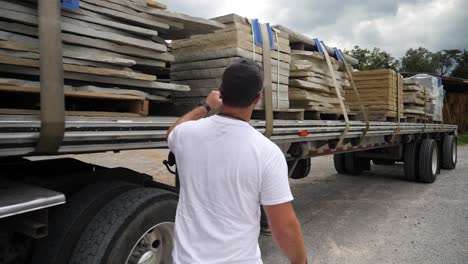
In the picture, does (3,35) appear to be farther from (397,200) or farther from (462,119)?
(462,119)

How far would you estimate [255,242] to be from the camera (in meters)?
1.60

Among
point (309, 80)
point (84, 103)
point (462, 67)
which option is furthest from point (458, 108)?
point (84, 103)

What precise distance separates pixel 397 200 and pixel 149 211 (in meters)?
5.76

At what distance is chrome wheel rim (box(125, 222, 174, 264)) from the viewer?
2.15m

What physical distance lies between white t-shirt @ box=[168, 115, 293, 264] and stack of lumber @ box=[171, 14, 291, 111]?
4.63 feet

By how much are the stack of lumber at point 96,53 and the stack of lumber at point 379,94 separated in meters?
4.23

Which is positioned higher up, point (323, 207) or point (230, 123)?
point (230, 123)

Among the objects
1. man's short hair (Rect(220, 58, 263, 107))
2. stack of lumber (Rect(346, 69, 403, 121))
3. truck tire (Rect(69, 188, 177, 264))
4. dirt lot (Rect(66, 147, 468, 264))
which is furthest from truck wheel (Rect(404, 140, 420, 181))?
man's short hair (Rect(220, 58, 263, 107))

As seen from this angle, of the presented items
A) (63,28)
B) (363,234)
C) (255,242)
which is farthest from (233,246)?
(363,234)

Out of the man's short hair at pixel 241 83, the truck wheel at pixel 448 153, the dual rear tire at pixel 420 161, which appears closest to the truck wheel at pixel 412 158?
the dual rear tire at pixel 420 161

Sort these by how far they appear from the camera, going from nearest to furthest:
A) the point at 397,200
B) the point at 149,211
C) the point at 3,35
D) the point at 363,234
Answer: the point at 3,35
the point at 149,211
the point at 363,234
the point at 397,200

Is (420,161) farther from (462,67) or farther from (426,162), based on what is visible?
(462,67)

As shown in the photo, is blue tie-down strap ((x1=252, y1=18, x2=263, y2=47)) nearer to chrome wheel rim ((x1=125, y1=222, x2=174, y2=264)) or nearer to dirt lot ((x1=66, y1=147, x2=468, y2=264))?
chrome wheel rim ((x1=125, y1=222, x2=174, y2=264))

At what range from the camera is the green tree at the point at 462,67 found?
41656 millimetres
